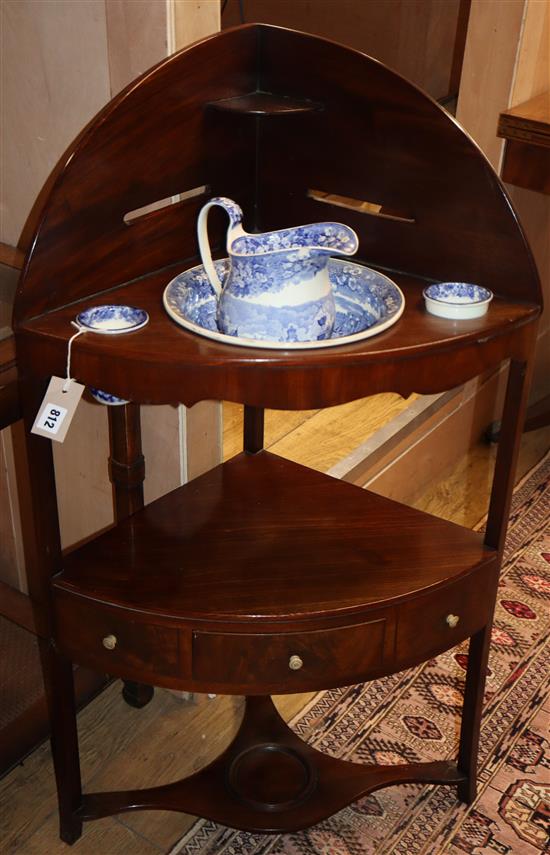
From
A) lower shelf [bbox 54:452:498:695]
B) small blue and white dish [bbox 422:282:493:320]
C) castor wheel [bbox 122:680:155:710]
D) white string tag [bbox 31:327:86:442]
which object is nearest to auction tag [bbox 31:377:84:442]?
white string tag [bbox 31:327:86:442]

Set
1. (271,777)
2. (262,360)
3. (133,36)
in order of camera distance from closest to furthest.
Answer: (262,360) < (133,36) < (271,777)

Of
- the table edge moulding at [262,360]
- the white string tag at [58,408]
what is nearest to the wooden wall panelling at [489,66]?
the table edge moulding at [262,360]

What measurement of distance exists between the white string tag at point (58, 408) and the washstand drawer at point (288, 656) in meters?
0.31

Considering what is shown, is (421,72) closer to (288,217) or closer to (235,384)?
(288,217)

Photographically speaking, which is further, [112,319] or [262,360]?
[112,319]

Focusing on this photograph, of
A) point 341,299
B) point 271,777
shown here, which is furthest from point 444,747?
point 341,299

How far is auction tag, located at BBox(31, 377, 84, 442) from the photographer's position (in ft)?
3.75

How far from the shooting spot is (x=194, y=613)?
1.24 meters

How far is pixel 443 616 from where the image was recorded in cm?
135

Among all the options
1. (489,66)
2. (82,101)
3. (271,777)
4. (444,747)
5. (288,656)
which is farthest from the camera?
(489,66)

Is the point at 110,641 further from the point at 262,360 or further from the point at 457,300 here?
the point at 457,300

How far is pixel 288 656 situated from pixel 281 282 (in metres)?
0.46

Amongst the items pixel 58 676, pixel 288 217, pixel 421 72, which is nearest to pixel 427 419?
pixel 288 217

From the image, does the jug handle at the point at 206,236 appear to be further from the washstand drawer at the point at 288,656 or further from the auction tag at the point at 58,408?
the washstand drawer at the point at 288,656
